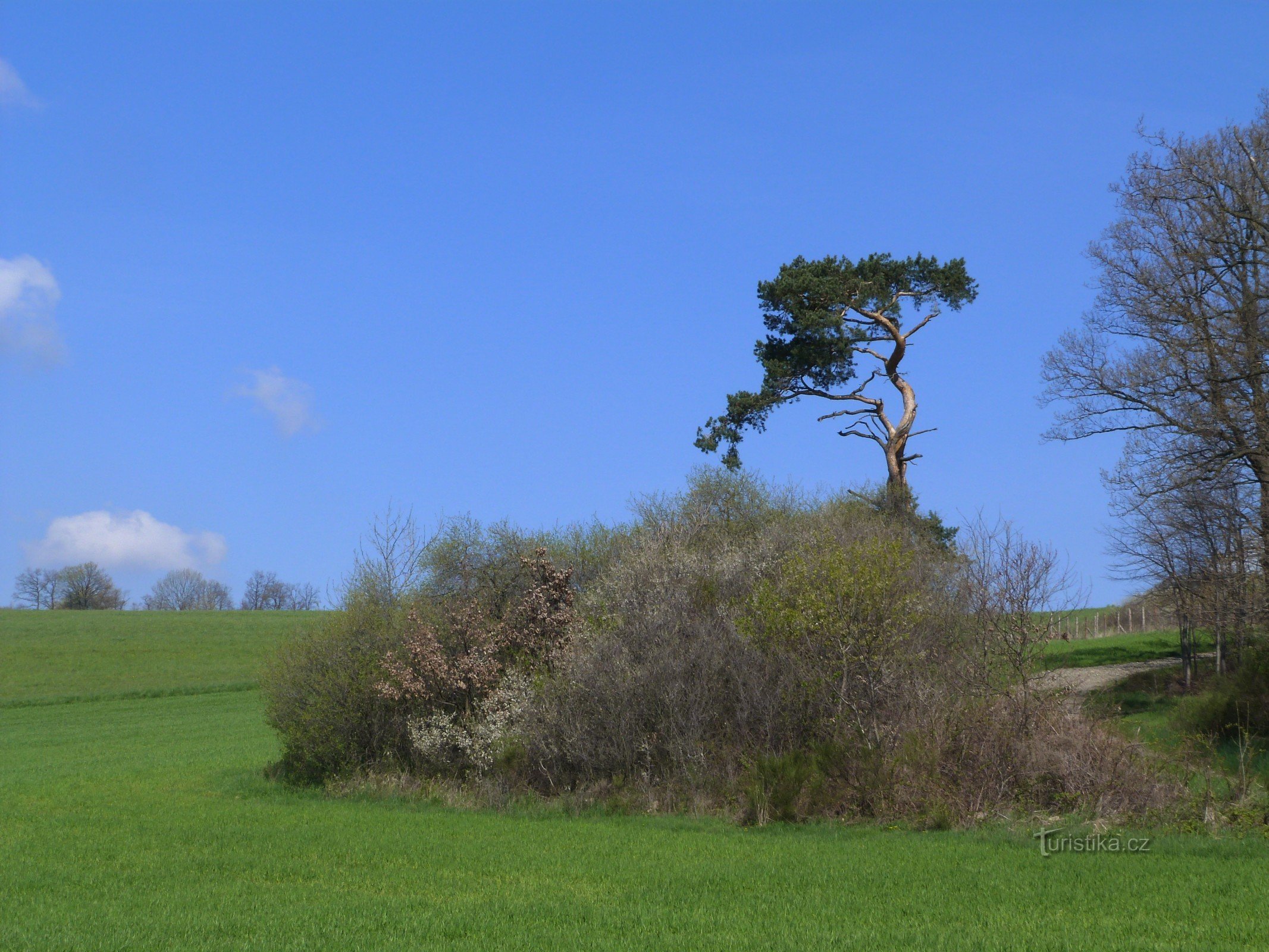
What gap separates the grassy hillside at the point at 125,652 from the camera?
175 ft

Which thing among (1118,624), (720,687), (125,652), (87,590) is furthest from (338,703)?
(87,590)

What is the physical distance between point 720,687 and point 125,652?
5627 cm

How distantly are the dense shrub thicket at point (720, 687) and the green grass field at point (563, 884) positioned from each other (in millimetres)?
1281

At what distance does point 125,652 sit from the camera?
6325 cm

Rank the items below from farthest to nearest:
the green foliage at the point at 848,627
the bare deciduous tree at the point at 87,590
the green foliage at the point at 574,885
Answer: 1. the bare deciduous tree at the point at 87,590
2. the green foliage at the point at 848,627
3. the green foliage at the point at 574,885

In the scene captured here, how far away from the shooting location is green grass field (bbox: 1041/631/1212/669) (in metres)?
37.2

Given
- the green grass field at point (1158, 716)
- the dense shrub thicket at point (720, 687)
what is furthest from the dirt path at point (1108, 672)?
the dense shrub thicket at point (720, 687)

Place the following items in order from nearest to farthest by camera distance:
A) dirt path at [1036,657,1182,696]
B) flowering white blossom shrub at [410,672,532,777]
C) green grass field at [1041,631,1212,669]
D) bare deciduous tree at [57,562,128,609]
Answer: flowering white blossom shrub at [410,672,532,777] < dirt path at [1036,657,1182,696] < green grass field at [1041,631,1212,669] < bare deciduous tree at [57,562,128,609]

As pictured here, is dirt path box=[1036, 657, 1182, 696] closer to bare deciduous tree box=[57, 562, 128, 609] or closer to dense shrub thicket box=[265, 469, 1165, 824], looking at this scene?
dense shrub thicket box=[265, 469, 1165, 824]

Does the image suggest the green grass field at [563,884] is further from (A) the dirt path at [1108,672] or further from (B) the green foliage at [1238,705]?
(A) the dirt path at [1108,672]

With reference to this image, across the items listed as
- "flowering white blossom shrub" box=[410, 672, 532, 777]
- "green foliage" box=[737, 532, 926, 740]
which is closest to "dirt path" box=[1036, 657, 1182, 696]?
"green foliage" box=[737, 532, 926, 740]

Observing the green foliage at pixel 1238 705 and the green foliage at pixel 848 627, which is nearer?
the green foliage at pixel 848 627

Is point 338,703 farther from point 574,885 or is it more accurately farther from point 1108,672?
point 1108,672

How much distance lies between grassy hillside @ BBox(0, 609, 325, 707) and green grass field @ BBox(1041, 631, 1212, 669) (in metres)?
31.4
